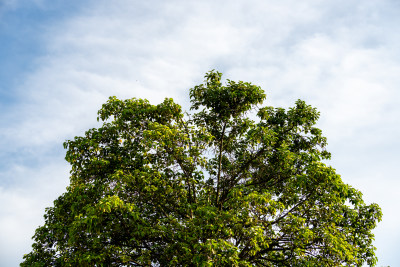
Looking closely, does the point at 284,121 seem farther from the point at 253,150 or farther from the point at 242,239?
the point at 242,239

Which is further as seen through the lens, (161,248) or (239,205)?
(161,248)

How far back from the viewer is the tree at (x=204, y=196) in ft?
37.8

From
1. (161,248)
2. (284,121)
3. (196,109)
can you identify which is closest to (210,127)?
(196,109)

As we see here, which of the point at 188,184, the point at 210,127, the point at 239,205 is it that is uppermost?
the point at 210,127

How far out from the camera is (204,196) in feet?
51.6

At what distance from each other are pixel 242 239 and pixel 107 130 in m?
7.00

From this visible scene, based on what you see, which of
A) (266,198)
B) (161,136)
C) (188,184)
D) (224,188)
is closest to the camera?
(266,198)

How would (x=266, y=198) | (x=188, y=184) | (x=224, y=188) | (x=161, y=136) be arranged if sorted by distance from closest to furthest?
(x=266, y=198)
(x=161, y=136)
(x=188, y=184)
(x=224, y=188)

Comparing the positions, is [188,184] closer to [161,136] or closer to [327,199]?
[161,136]

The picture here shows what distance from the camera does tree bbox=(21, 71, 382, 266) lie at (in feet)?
37.8

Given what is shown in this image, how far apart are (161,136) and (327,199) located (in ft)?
20.8

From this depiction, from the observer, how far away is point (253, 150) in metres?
14.8

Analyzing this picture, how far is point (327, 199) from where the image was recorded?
12.8 meters

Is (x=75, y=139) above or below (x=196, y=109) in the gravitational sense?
below
